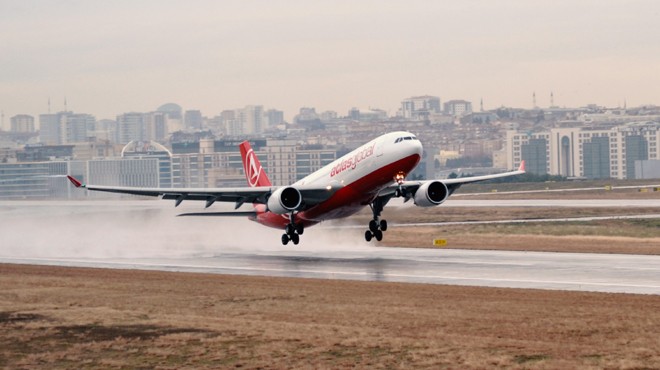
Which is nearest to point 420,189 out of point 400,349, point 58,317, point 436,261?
point 436,261

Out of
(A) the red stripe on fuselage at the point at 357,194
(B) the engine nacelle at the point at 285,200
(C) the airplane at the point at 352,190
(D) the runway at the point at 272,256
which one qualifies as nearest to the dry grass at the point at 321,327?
(D) the runway at the point at 272,256

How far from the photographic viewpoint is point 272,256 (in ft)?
214

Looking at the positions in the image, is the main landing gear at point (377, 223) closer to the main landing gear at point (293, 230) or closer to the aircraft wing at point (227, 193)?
the aircraft wing at point (227, 193)

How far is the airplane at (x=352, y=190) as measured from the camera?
5912 centimetres

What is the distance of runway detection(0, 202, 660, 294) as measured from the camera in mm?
48719

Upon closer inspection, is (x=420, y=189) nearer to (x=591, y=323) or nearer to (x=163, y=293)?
(x=163, y=293)

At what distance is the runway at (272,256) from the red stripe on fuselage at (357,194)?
2382mm

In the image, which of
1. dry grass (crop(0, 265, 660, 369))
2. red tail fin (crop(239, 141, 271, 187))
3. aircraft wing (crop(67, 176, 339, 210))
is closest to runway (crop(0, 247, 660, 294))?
aircraft wing (crop(67, 176, 339, 210))

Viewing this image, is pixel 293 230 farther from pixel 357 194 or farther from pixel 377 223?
pixel 357 194

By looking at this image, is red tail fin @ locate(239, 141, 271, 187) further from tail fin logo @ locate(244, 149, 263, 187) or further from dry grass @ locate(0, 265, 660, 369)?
dry grass @ locate(0, 265, 660, 369)

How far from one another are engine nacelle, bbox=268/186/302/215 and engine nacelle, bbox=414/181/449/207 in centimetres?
673

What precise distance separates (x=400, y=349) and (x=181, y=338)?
22.9 feet

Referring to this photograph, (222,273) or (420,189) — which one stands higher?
(420,189)

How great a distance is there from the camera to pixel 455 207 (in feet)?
390
